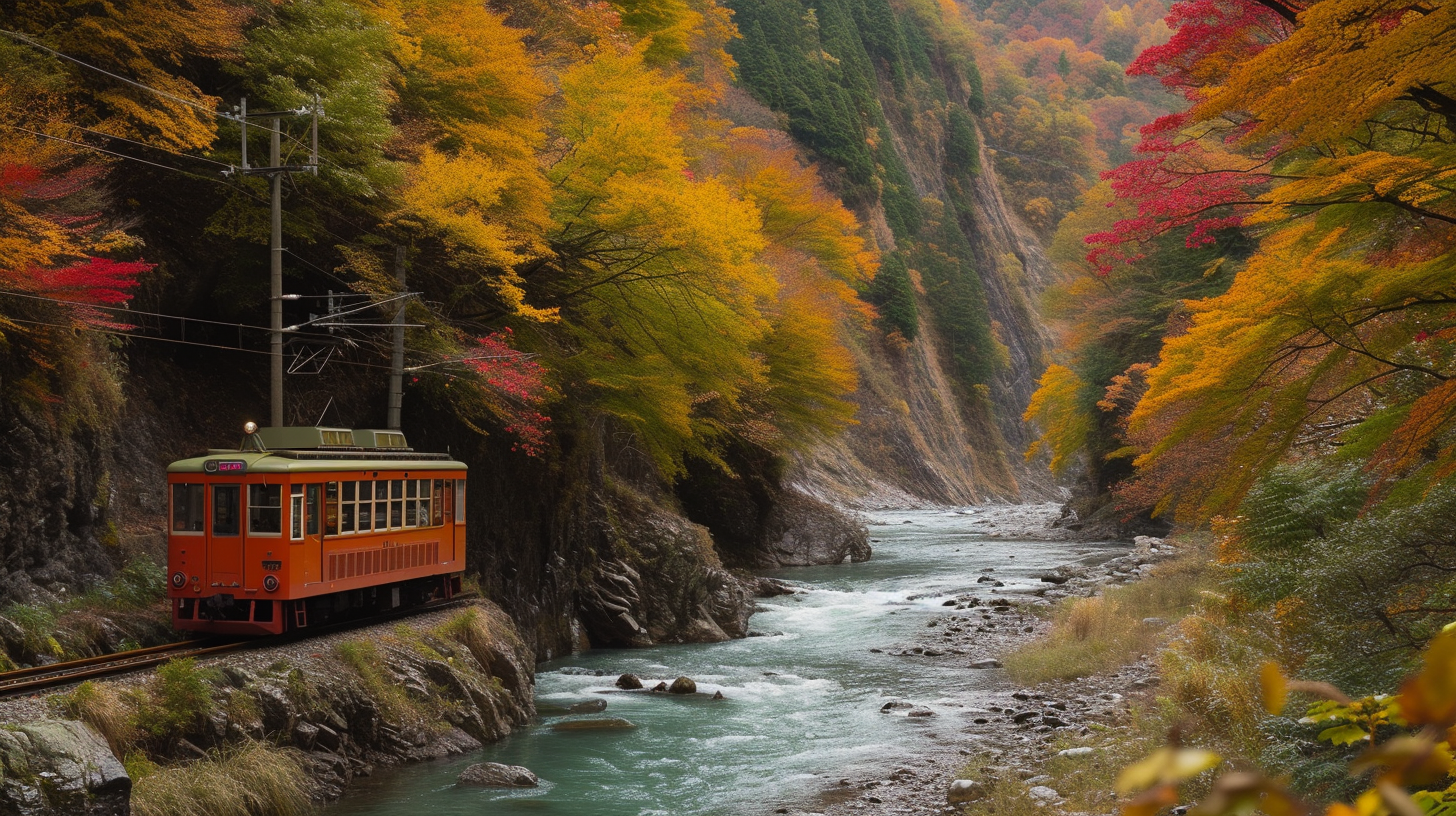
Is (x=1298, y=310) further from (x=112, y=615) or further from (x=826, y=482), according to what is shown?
(x=826, y=482)

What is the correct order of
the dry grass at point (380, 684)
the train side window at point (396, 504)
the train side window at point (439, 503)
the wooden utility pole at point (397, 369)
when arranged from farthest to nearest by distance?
the wooden utility pole at point (397, 369) < the train side window at point (439, 503) < the train side window at point (396, 504) < the dry grass at point (380, 684)

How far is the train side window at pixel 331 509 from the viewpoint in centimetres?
1358

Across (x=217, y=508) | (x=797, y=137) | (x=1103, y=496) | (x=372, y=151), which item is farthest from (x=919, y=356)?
(x=217, y=508)

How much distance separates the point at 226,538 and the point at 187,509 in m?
0.67

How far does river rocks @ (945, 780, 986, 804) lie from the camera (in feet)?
37.1

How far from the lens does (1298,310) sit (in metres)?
7.77

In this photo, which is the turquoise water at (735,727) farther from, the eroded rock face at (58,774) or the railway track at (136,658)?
the eroded rock face at (58,774)

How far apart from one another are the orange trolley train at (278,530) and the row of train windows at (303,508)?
1 cm

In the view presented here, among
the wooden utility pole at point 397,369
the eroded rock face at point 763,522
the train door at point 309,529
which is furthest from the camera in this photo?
the eroded rock face at point 763,522

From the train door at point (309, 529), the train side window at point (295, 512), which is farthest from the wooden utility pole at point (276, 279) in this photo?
the train side window at point (295, 512)

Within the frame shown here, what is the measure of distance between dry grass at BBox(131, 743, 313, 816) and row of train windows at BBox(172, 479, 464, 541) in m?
3.01

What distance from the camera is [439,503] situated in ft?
54.3

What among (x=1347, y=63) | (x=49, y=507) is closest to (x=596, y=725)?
(x=49, y=507)

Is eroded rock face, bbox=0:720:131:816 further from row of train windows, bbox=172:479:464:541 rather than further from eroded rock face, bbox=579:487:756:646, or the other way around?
eroded rock face, bbox=579:487:756:646
